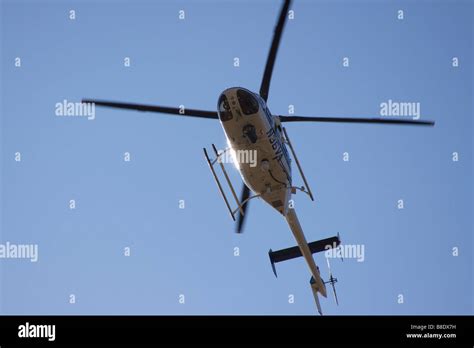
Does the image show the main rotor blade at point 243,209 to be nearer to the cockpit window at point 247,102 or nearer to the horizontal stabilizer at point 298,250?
the horizontal stabilizer at point 298,250

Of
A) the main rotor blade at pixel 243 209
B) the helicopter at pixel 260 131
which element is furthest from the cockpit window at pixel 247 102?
the main rotor blade at pixel 243 209

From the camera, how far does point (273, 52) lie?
562 inches

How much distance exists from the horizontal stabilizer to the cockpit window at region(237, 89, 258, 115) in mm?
6186

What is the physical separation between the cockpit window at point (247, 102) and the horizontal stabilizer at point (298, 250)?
6186 millimetres

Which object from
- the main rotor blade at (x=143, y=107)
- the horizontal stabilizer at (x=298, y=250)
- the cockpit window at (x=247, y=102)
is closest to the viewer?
the cockpit window at (x=247, y=102)

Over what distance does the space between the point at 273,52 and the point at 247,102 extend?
4.10 feet

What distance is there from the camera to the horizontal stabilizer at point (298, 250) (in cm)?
1895

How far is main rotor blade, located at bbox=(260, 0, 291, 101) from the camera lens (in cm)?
1375

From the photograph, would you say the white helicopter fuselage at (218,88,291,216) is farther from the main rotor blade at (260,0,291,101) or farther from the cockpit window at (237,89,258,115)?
the main rotor blade at (260,0,291,101)

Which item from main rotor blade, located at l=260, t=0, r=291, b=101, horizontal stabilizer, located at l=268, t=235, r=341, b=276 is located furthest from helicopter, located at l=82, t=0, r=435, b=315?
horizontal stabilizer, located at l=268, t=235, r=341, b=276

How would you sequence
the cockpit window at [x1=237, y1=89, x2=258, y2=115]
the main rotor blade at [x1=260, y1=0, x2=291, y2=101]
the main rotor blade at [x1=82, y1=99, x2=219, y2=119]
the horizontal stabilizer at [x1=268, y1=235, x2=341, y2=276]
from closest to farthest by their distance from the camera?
the main rotor blade at [x1=260, y1=0, x2=291, y2=101], the cockpit window at [x1=237, y1=89, x2=258, y2=115], the main rotor blade at [x1=82, y1=99, x2=219, y2=119], the horizontal stabilizer at [x1=268, y1=235, x2=341, y2=276]

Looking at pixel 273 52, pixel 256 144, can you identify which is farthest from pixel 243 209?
pixel 273 52
